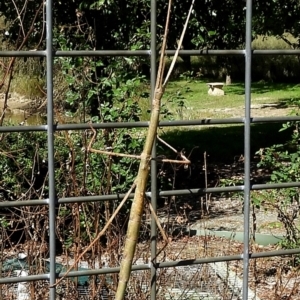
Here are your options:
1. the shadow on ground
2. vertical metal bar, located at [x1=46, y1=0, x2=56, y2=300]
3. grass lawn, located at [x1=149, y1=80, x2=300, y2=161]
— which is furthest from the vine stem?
the shadow on ground

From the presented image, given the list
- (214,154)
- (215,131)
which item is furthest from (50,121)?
(215,131)

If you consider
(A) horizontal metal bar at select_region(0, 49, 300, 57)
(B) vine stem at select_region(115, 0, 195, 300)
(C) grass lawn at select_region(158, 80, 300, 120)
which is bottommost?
(C) grass lawn at select_region(158, 80, 300, 120)

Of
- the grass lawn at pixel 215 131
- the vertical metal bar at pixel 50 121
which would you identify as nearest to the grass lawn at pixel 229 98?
the grass lawn at pixel 215 131

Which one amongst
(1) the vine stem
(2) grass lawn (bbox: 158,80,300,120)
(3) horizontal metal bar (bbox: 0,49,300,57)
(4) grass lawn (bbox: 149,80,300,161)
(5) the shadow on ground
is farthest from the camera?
(2) grass lawn (bbox: 158,80,300,120)

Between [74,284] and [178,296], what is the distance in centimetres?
96

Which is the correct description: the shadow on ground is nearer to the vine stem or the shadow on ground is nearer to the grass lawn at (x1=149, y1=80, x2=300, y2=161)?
the grass lawn at (x1=149, y1=80, x2=300, y2=161)

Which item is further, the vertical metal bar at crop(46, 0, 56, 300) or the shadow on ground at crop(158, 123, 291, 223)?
the shadow on ground at crop(158, 123, 291, 223)

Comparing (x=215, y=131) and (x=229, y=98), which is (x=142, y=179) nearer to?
(x=215, y=131)

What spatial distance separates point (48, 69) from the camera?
2.41 metres

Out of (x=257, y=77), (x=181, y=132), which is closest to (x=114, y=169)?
(x=181, y=132)

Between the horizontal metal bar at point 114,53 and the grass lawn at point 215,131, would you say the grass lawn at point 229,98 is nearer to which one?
the grass lawn at point 215,131

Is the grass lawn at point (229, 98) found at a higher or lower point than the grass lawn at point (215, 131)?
lower

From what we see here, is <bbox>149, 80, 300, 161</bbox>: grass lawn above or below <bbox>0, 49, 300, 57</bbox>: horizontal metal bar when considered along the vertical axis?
below

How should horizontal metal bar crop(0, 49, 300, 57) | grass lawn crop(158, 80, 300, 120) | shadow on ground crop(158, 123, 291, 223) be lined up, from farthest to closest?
grass lawn crop(158, 80, 300, 120) → shadow on ground crop(158, 123, 291, 223) → horizontal metal bar crop(0, 49, 300, 57)
